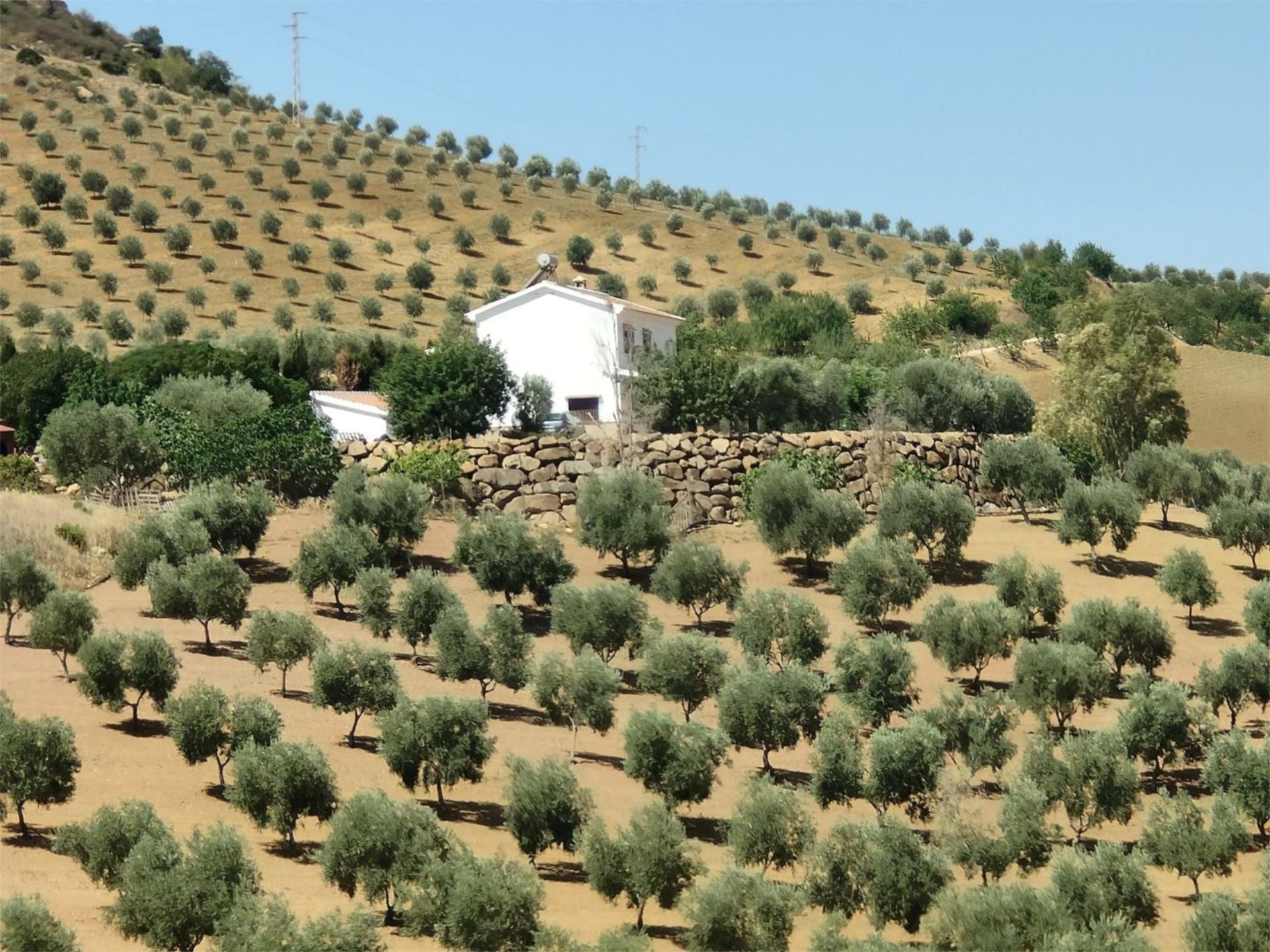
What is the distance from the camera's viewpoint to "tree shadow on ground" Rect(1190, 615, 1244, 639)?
34.6 meters

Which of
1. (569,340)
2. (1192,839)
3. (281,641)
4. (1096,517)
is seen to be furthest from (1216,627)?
(281,641)

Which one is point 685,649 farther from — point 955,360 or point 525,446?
point 955,360

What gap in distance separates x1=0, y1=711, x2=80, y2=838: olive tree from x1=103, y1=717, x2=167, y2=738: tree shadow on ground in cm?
354

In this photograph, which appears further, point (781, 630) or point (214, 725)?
point (781, 630)

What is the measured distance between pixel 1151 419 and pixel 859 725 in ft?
87.7

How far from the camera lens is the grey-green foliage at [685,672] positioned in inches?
1066

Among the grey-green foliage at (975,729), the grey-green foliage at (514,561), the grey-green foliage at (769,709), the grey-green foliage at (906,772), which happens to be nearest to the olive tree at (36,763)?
the grey-green foliage at (769,709)

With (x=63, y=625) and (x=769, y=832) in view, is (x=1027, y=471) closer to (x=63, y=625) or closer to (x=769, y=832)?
(x=769, y=832)

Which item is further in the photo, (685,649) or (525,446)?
(525,446)

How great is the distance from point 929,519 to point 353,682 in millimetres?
16315

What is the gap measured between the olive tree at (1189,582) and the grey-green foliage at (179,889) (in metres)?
23.0

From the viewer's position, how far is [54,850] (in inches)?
762

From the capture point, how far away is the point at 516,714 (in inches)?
1073

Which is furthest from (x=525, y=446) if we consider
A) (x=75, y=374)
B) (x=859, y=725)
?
(x=859, y=725)
